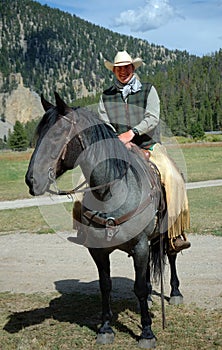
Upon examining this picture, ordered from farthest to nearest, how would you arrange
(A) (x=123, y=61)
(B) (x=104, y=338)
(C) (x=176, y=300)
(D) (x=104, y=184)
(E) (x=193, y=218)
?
(E) (x=193, y=218), (C) (x=176, y=300), (B) (x=104, y=338), (A) (x=123, y=61), (D) (x=104, y=184)

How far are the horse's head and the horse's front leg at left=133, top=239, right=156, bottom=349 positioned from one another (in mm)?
1316

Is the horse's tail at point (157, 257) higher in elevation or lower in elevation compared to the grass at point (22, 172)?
higher

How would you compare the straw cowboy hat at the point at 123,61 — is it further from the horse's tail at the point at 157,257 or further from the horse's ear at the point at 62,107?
the horse's tail at the point at 157,257

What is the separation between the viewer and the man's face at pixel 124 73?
17.2 feet

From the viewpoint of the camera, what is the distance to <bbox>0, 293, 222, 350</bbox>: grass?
5223mm

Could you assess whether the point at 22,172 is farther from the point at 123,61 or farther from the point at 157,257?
the point at 123,61

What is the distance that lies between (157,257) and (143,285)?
116 cm

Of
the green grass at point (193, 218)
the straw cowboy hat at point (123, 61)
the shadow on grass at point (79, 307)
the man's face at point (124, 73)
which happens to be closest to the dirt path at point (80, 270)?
the shadow on grass at point (79, 307)

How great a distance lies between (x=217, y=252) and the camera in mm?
9102

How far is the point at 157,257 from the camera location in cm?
615

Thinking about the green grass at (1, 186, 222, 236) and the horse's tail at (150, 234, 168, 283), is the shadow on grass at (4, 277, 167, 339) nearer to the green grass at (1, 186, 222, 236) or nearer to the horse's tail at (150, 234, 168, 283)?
the horse's tail at (150, 234, 168, 283)

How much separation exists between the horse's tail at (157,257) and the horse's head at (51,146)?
7.34 feet

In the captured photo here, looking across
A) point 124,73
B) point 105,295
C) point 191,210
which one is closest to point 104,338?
point 105,295

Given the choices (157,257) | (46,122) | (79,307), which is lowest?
(79,307)
